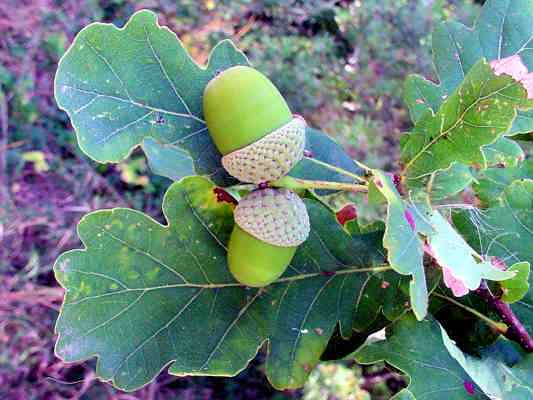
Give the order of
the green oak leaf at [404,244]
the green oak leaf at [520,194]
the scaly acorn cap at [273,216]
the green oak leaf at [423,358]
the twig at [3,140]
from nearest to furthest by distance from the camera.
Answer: the green oak leaf at [404,244] < the scaly acorn cap at [273,216] < the green oak leaf at [423,358] < the green oak leaf at [520,194] < the twig at [3,140]

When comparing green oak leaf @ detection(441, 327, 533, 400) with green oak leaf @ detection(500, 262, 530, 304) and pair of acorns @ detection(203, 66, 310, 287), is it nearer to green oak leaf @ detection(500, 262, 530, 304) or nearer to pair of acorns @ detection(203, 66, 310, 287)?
green oak leaf @ detection(500, 262, 530, 304)

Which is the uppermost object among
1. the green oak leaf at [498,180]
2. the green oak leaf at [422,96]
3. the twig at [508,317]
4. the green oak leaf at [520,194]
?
the green oak leaf at [422,96]

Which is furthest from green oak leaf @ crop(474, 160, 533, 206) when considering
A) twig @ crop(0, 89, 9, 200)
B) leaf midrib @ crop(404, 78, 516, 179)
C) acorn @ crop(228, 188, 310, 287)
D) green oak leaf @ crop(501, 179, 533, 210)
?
twig @ crop(0, 89, 9, 200)

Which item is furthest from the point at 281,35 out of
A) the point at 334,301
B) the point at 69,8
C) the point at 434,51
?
the point at 334,301

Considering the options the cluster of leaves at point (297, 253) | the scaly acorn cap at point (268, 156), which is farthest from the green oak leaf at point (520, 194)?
the scaly acorn cap at point (268, 156)

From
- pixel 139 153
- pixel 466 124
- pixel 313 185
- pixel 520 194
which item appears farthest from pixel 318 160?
pixel 139 153

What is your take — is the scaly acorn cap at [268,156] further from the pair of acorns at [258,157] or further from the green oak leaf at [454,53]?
the green oak leaf at [454,53]
